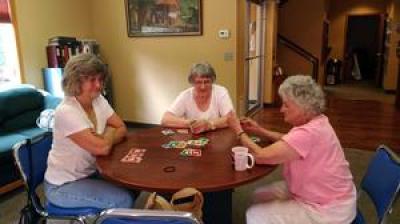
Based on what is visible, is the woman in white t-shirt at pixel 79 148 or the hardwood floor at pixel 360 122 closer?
the woman in white t-shirt at pixel 79 148

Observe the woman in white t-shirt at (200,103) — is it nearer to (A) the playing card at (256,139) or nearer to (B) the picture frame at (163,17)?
(A) the playing card at (256,139)

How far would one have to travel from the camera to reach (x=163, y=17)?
14.8 feet

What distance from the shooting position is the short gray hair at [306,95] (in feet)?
5.14

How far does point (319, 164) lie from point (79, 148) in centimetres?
122

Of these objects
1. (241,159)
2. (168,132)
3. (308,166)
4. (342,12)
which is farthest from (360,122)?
(342,12)

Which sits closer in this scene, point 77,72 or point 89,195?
point 89,195

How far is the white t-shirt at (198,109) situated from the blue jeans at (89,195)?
89cm

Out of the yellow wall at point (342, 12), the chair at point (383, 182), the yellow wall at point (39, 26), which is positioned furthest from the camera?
the yellow wall at point (342, 12)

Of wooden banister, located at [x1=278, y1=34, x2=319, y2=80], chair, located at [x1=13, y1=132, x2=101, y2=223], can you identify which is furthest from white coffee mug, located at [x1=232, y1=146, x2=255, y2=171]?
wooden banister, located at [x1=278, y1=34, x2=319, y2=80]

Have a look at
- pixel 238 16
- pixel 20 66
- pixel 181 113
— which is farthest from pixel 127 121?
pixel 181 113

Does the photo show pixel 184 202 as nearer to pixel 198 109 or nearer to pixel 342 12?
pixel 198 109

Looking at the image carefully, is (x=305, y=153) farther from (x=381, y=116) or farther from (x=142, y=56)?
(x=381, y=116)

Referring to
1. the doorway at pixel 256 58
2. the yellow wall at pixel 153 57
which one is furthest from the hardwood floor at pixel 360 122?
the yellow wall at pixel 153 57

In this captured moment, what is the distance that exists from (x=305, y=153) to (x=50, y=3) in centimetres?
410
